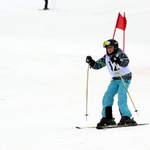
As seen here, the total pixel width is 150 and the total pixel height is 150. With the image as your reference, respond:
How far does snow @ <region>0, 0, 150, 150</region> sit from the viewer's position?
6.77 metres

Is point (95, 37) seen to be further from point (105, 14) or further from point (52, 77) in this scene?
point (52, 77)

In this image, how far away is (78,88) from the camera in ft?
51.5

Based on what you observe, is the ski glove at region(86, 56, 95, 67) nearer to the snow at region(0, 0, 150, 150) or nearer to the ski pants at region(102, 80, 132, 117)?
the ski pants at region(102, 80, 132, 117)

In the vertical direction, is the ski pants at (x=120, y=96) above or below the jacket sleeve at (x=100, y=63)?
below

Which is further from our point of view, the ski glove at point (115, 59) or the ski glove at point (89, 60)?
the ski glove at point (89, 60)

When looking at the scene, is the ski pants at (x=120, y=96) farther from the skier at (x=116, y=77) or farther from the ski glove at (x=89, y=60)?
the ski glove at (x=89, y=60)

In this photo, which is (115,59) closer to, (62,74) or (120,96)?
(120,96)

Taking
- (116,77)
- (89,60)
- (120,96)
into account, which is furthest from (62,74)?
(120,96)

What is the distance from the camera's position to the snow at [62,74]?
22.2 feet

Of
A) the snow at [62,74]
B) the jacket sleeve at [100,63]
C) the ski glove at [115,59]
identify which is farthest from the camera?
the jacket sleeve at [100,63]

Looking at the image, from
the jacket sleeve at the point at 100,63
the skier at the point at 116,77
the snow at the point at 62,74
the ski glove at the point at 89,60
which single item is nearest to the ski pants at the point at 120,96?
the skier at the point at 116,77

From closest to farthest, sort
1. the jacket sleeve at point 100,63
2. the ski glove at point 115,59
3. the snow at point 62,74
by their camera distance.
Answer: the snow at point 62,74
the ski glove at point 115,59
the jacket sleeve at point 100,63

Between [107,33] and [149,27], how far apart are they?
7.97ft

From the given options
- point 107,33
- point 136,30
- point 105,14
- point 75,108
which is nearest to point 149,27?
point 136,30
